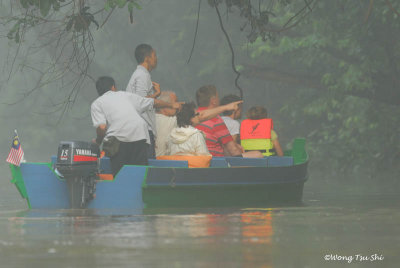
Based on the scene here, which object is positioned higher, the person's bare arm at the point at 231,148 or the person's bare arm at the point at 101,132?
the person's bare arm at the point at 101,132

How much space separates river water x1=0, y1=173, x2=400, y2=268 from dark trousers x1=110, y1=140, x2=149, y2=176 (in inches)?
27.8

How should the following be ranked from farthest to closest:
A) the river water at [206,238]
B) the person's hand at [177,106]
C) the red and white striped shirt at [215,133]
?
the red and white striped shirt at [215,133] < the person's hand at [177,106] < the river water at [206,238]

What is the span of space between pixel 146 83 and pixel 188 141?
3.02ft

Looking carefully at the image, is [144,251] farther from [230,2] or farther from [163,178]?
[230,2]

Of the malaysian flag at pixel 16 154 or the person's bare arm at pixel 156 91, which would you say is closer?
the malaysian flag at pixel 16 154

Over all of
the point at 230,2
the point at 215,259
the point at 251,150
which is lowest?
the point at 215,259

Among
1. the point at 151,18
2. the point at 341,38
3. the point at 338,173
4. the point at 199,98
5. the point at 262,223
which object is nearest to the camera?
the point at 262,223

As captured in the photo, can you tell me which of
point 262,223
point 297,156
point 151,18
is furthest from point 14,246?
point 151,18

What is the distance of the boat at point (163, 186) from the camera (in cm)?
1280

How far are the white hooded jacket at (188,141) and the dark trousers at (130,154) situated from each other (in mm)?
737

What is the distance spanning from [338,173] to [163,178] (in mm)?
13644

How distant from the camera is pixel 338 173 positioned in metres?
26.0

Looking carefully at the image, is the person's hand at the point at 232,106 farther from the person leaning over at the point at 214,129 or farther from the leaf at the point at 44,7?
the leaf at the point at 44,7

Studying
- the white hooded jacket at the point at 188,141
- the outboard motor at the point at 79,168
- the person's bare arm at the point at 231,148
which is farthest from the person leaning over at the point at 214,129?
the outboard motor at the point at 79,168
